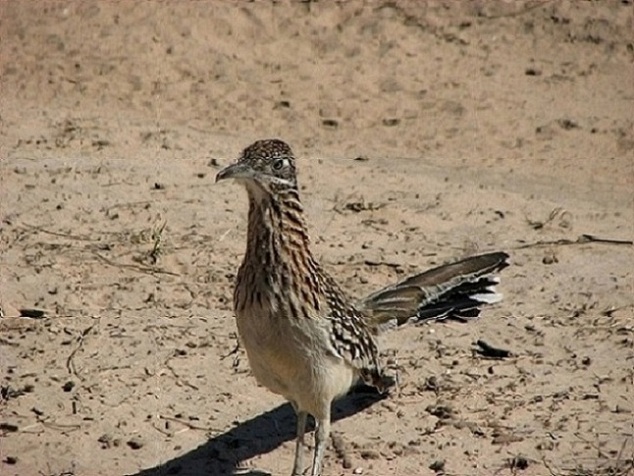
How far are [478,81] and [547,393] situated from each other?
4.45 m

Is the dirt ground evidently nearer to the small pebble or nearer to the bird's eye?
the small pebble

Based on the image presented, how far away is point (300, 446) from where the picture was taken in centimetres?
654

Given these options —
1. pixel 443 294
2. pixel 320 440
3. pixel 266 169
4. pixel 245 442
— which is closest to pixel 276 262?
pixel 266 169

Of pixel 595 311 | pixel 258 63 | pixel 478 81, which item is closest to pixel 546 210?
pixel 595 311

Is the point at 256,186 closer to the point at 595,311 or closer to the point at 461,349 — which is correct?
the point at 461,349

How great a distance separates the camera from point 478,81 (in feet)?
36.9

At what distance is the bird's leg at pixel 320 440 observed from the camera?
255 inches

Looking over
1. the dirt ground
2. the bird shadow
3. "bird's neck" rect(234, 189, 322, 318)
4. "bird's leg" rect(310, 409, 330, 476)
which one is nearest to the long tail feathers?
the dirt ground

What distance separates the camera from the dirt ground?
6.97 metres

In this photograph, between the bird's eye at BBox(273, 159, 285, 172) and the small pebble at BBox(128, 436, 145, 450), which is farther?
the small pebble at BBox(128, 436, 145, 450)

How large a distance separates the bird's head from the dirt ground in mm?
1352

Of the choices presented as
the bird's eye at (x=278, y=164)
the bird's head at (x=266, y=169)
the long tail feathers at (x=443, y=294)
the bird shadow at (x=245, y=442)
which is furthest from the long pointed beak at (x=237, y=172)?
the long tail feathers at (x=443, y=294)

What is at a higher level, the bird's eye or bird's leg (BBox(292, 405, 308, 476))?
the bird's eye

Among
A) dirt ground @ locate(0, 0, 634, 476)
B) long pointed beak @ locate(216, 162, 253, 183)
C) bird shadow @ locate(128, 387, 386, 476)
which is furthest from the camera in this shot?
dirt ground @ locate(0, 0, 634, 476)
